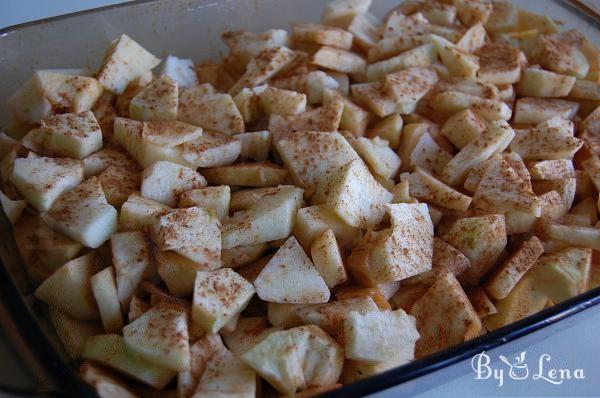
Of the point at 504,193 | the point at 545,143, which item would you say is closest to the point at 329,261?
the point at 504,193

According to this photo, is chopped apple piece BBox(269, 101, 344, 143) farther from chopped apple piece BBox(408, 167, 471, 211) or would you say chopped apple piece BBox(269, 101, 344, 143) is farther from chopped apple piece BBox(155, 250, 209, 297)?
chopped apple piece BBox(155, 250, 209, 297)

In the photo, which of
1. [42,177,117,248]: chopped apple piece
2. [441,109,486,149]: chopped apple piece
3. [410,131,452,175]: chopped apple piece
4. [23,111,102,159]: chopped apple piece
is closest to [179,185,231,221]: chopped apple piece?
[42,177,117,248]: chopped apple piece

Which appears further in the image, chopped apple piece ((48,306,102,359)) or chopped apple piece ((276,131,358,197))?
chopped apple piece ((276,131,358,197))

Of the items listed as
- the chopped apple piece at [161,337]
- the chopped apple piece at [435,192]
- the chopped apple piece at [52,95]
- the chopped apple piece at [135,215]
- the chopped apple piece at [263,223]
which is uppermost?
the chopped apple piece at [52,95]

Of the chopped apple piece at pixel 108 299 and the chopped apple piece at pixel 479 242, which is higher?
the chopped apple piece at pixel 108 299

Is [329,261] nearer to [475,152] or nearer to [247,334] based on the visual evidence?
[247,334]

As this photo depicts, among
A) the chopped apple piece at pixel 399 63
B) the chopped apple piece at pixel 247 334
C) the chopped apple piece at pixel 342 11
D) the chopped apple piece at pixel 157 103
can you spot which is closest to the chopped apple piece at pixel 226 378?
the chopped apple piece at pixel 247 334

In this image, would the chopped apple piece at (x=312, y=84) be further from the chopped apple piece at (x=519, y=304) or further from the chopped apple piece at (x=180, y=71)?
the chopped apple piece at (x=519, y=304)
